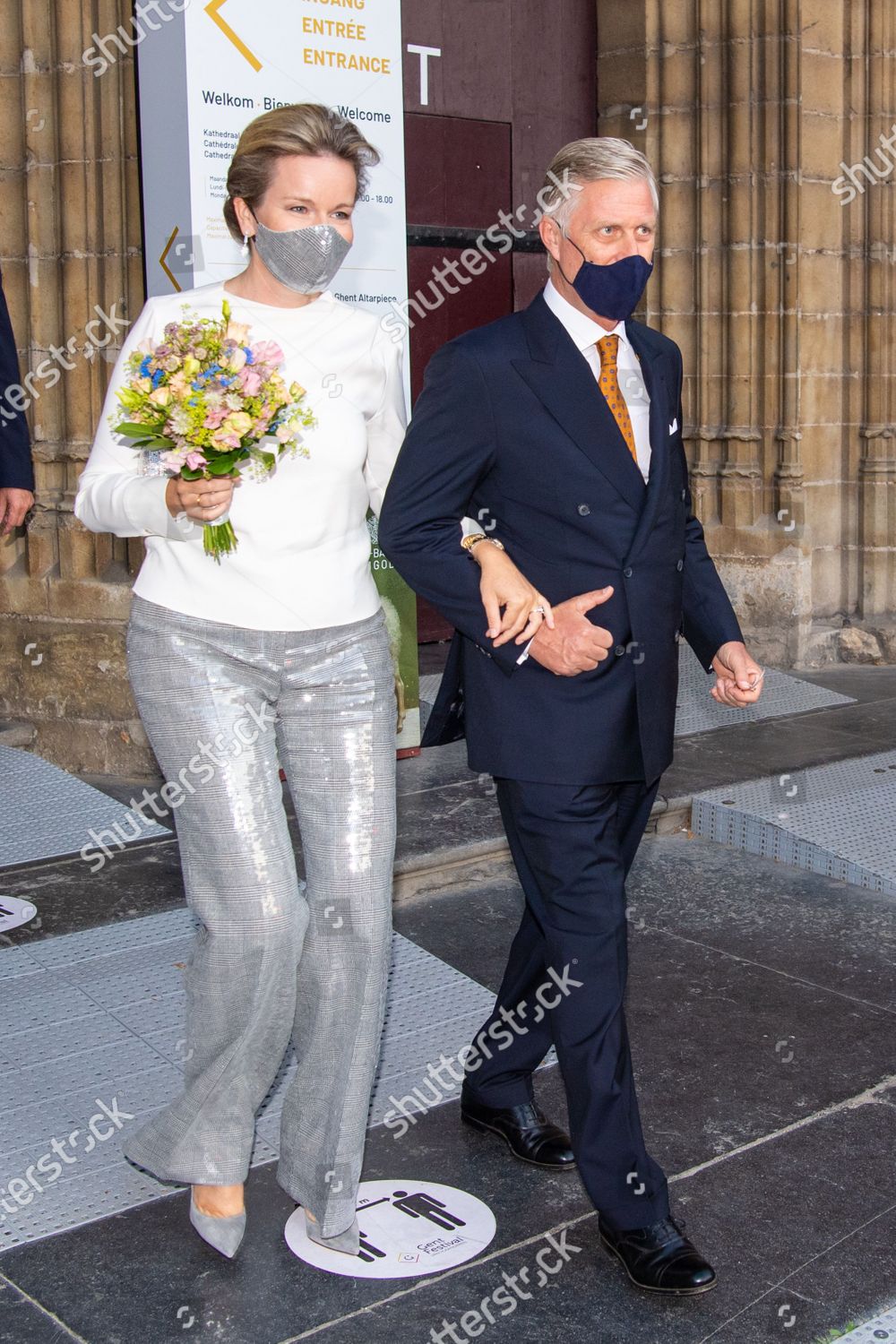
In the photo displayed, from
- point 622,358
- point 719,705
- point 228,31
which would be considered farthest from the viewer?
point 719,705

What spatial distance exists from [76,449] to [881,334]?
4667mm

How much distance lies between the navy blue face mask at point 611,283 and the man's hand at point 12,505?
6.97 ft

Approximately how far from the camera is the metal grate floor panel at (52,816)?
5500mm

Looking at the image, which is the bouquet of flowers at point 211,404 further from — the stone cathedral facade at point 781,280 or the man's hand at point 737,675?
the stone cathedral facade at point 781,280

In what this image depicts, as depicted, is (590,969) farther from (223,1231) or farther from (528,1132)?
(223,1231)

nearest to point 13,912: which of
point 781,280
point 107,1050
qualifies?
point 107,1050

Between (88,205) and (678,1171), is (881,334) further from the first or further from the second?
(678,1171)

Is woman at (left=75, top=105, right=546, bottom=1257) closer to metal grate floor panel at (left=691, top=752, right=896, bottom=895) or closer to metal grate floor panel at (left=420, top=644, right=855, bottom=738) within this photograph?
metal grate floor panel at (left=691, top=752, right=896, bottom=895)

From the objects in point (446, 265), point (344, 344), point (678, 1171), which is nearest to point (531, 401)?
point (344, 344)

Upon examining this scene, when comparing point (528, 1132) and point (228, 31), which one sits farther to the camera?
point (228, 31)

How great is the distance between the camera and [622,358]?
3184mm

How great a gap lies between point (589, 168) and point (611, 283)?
→ 208mm

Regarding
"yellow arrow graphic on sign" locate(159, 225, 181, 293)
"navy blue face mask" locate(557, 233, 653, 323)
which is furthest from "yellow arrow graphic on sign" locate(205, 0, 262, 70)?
"navy blue face mask" locate(557, 233, 653, 323)

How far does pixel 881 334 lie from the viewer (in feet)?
29.5
